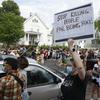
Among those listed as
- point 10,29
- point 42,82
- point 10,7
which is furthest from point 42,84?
point 10,7

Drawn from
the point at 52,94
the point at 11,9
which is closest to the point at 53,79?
the point at 52,94

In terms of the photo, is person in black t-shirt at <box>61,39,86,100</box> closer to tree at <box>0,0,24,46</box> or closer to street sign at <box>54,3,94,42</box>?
street sign at <box>54,3,94,42</box>

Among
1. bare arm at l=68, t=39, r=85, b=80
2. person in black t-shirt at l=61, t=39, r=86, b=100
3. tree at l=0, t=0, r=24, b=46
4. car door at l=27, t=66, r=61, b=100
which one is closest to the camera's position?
bare arm at l=68, t=39, r=85, b=80

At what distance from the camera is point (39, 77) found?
7.69 meters

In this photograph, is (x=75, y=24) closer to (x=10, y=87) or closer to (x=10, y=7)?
(x=10, y=87)

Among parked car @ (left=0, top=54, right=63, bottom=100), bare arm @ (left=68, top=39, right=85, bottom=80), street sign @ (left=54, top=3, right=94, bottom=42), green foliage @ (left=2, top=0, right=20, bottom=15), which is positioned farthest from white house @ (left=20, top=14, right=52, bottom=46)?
bare arm @ (left=68, top=39, right=85, bottom=80)

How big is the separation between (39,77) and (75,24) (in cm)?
123

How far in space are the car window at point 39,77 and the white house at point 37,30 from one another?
255ft

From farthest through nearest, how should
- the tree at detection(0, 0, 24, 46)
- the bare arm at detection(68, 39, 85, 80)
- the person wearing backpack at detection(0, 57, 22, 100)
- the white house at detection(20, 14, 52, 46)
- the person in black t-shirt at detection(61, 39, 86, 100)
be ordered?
1. the white house at detection(20, 14, 52, 46)
2. the tree at detection(0, 0, 24, 46)
3. the person in black t-shirt at detection(61, 39, 86, 100)
4. the bare arm at detection(68, 39, 85, 80)
5. the person wearing backpack at detection(0, 57, 22, 100)

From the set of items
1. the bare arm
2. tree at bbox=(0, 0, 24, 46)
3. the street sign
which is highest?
tree at bbox=(0, 0, 24, 46)

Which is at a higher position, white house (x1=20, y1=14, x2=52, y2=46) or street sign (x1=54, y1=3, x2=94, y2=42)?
white house (x1=20, y1=14, x2=52, y2=46)

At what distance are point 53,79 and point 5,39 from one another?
59695 mm

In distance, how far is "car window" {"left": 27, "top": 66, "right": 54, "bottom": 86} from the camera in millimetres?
7480

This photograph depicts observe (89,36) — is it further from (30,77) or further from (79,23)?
(30,77)
